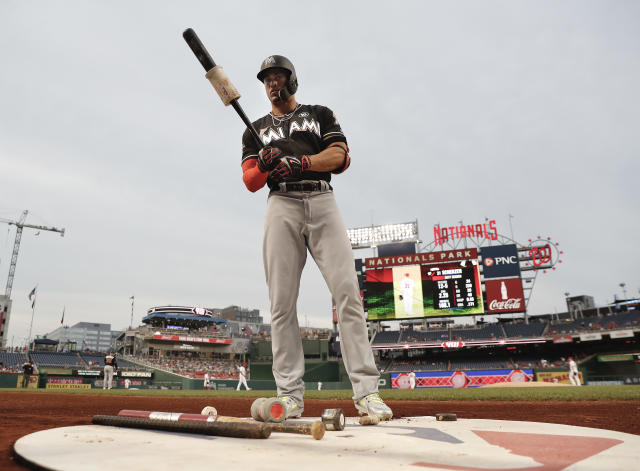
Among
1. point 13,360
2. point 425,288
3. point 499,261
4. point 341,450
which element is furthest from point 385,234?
point 341,450

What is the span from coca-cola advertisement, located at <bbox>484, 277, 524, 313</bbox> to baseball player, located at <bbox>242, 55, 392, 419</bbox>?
104 feet

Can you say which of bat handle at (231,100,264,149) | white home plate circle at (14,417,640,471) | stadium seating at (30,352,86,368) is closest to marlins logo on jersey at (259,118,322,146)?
bat handle at (231,100,264,149)

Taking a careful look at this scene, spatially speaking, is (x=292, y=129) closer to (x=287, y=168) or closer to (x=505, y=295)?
(x=287, y=168)

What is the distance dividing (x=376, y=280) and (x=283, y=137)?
104 feet

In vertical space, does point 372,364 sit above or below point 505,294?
below

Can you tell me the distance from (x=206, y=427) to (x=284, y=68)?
2.35m

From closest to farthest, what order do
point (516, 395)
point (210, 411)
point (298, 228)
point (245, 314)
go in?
point (210, 411) → point (298, 228) → point (516, 395) → point (245, 314)

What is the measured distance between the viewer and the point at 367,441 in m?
1.83

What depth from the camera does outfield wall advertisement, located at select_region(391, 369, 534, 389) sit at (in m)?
28.6

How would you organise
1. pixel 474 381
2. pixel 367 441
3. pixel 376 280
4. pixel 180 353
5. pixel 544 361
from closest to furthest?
pixel 367 441 < pixel 474 381 < pixel 544 361 < pixel 376 280 < pixel 180 353

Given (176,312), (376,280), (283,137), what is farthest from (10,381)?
(176,312)

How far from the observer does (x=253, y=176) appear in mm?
3012

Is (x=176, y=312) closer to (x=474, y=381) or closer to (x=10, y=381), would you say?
(x=10, y=381)

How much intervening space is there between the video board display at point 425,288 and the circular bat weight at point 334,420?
103 ft
